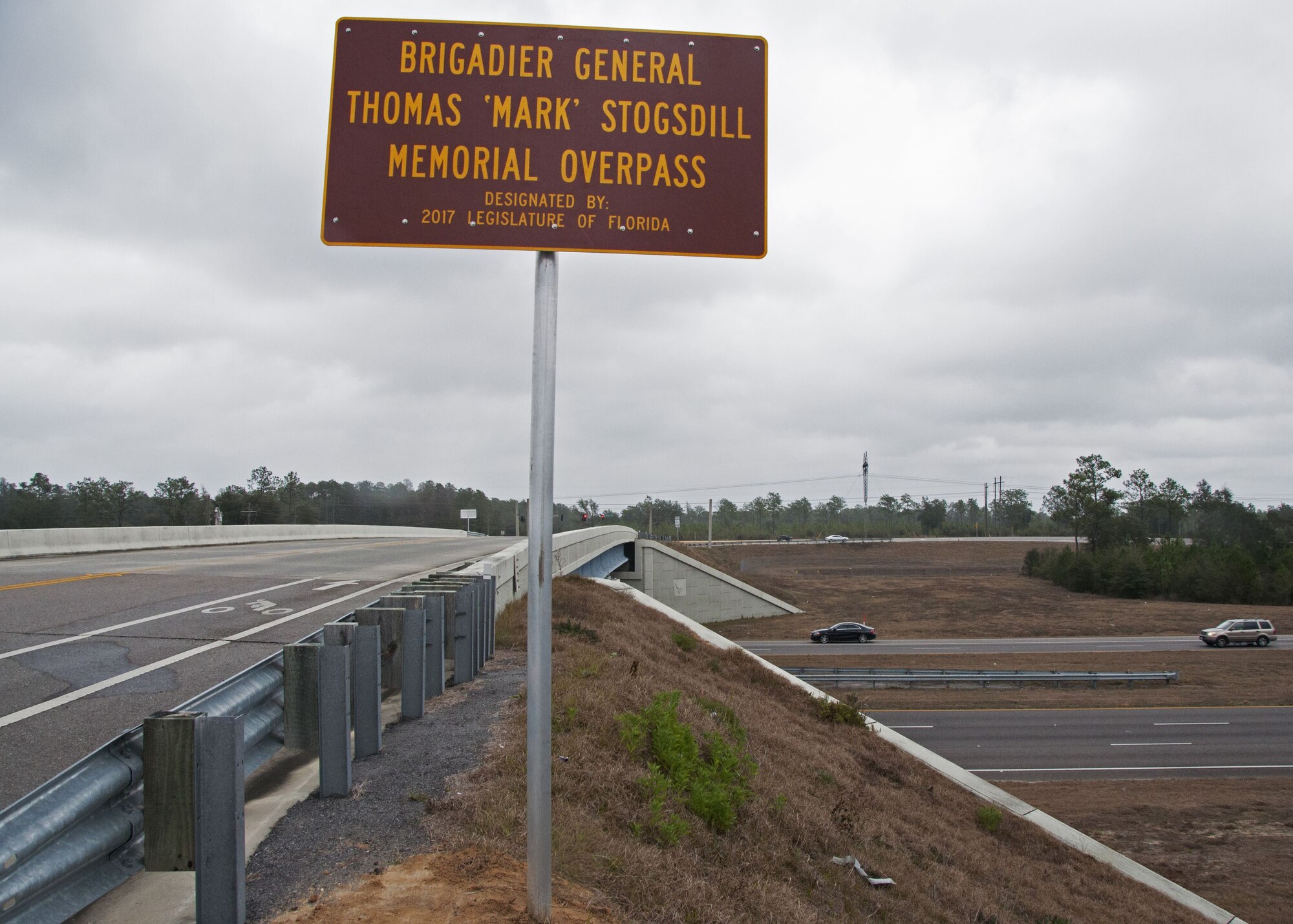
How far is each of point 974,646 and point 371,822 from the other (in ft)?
139

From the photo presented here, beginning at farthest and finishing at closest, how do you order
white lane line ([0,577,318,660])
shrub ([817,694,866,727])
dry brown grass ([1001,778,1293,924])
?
1. shrub ([817,694,866,727])
2. dry brown grass ([1001,778,1293,924])
3. white lane line ([0,577,318,660])

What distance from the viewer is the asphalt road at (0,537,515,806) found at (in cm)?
637

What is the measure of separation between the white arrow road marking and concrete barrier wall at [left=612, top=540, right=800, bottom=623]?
132 ft

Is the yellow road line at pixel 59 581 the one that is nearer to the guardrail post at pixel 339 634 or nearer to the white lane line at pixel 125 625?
the white lane line at pixel 125 625

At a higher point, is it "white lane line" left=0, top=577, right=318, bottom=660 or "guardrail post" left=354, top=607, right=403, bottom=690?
"guardrail post" left=354, top=607, right=403, bottom=690

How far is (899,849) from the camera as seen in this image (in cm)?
895

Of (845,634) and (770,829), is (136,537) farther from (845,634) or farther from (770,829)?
(845,634)

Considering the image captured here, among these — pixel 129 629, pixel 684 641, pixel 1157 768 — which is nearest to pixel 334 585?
pixel 129 629

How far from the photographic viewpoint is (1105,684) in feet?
107

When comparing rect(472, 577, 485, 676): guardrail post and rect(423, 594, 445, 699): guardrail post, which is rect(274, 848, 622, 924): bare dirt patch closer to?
rect(423, 594, 445, 699): guardrail post

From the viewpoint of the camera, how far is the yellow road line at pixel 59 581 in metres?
14.3

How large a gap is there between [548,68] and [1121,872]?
569 inches

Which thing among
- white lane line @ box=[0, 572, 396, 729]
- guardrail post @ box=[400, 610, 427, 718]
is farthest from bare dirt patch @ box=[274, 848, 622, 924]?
white lane line @ box=[0, 572, 396, 729]

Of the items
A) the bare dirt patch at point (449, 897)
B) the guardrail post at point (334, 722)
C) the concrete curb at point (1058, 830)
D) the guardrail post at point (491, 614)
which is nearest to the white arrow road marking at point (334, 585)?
the guardrail post at point (491, 614)
